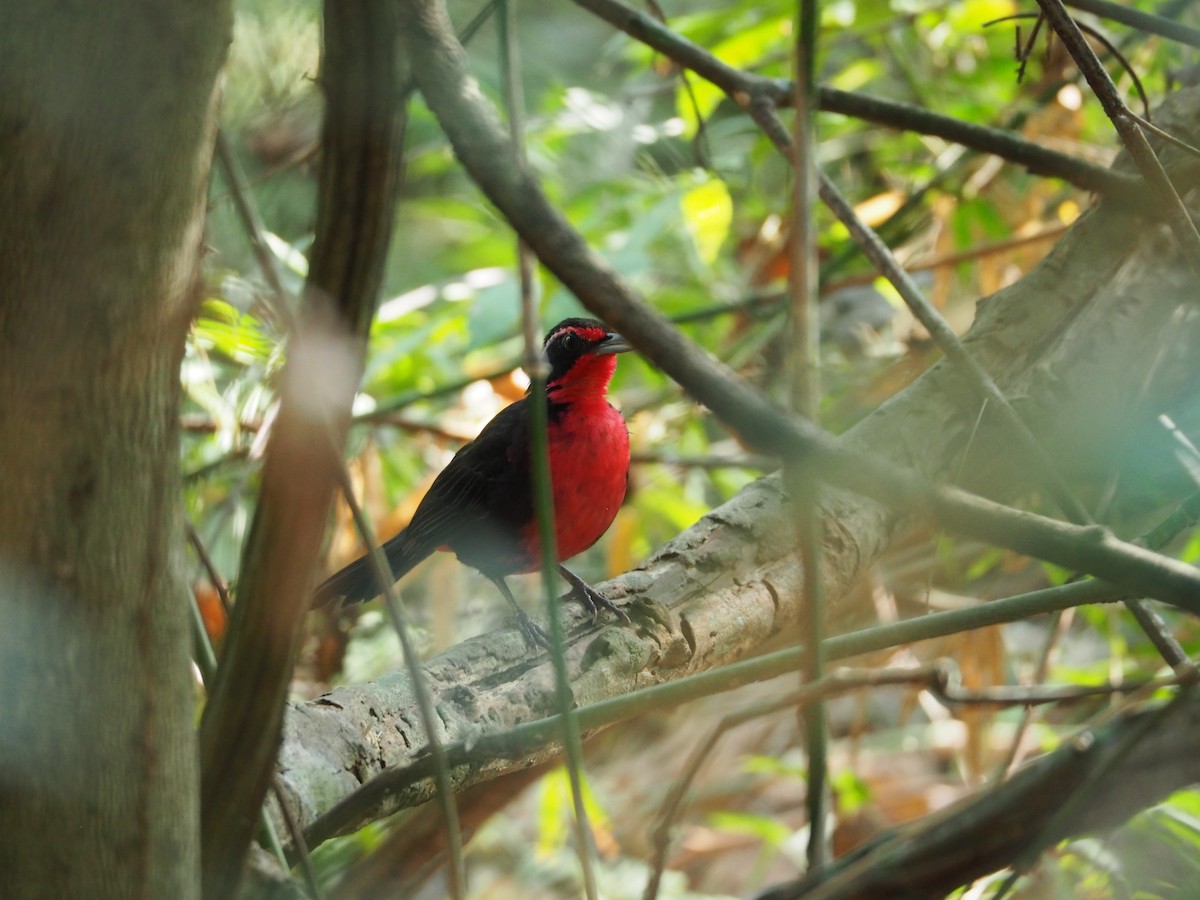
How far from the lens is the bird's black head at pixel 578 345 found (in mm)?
3160

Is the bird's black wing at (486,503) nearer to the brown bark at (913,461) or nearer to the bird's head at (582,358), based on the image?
the bird's head at (582,358)

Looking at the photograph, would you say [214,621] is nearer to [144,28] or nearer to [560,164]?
[560,164]

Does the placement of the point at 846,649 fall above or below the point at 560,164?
below

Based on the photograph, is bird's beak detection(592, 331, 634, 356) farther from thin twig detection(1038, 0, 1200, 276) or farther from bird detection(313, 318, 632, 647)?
thin twig detection(1038, 0, 1200, 276)

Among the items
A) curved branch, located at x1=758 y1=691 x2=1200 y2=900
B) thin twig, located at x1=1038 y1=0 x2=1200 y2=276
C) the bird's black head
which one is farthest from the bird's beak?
curved branch, located at x1=758 y1=691 x2=1200 y2=900

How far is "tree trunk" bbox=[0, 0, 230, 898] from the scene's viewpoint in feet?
2.43

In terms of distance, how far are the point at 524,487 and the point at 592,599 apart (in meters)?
0.69

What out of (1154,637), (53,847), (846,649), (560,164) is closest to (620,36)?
(560,164)

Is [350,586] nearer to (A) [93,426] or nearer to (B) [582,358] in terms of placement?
(B) [582,358]

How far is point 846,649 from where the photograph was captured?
40.3 inches

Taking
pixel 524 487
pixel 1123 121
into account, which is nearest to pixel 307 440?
pixel 1123 121

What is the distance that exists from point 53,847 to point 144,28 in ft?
1.81

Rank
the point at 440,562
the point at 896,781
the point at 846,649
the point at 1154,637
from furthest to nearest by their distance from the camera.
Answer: the point at 896,781 → the point at 440,562 → the point at 1154,637 → the point at 846,649

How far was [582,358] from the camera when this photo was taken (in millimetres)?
3158
